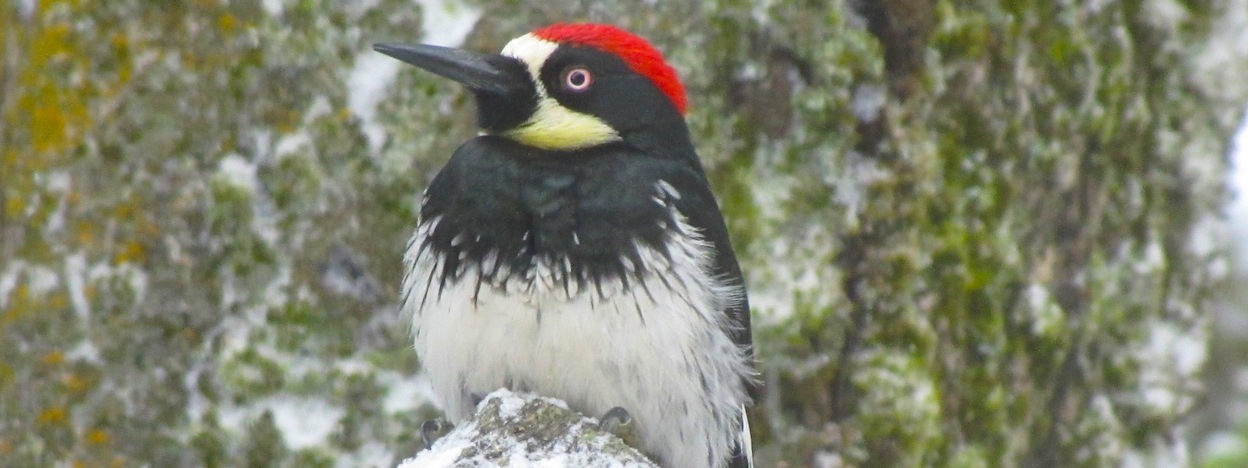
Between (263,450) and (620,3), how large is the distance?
172 cm

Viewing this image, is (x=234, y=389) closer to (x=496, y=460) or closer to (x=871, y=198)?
(x=496, y=460)

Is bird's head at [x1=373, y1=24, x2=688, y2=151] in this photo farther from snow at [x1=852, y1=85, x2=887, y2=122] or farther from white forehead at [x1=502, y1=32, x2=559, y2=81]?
snow at [x1=852, y1=85, x2=887, y2=122]

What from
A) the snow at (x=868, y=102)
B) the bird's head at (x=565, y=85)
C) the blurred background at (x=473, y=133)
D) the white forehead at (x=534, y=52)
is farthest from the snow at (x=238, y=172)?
the snow at (x=868, y=102)

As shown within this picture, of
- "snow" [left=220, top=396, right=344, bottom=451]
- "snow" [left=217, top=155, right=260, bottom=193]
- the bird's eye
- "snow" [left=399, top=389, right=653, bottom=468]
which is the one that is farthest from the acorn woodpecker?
"snow" [left=217, top=155, right=260, bottom=193]

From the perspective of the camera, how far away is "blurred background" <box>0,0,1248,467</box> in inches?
158

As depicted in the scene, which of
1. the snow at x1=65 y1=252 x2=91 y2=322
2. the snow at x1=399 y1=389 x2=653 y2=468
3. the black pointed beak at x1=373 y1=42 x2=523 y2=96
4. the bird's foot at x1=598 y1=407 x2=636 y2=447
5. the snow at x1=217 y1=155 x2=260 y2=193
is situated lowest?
the snow at x1=399 y1=389 x2=653 y2=468

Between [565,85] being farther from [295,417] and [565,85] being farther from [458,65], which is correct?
[295,417]

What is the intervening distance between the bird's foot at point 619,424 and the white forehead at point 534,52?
0.85 metres

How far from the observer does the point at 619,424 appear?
10.3 feet

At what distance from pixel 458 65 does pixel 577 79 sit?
0.31 metres

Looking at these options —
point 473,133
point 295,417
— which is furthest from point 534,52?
point 295,417

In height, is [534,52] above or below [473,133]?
below

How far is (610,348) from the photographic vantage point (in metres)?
3.22

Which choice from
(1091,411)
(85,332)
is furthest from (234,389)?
(1091,411)
